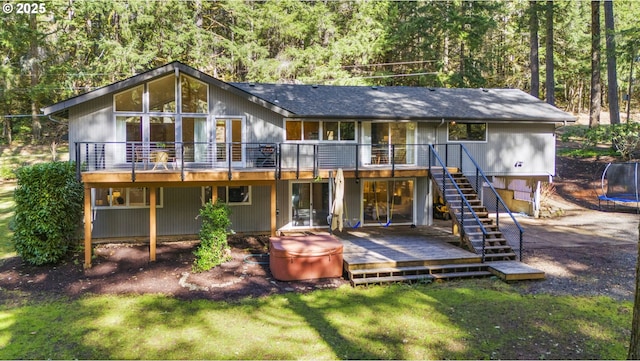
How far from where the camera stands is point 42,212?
403 inches

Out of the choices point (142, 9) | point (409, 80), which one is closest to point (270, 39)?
point (142, 9)

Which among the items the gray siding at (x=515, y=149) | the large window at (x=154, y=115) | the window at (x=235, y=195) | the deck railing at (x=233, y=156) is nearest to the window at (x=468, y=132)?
the gray siding at (x=515, y=149)

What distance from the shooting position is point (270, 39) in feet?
91.4

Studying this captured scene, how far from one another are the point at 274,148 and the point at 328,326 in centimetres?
726

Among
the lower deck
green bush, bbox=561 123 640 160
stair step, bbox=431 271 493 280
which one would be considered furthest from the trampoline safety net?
stair step, bbox=431 271 493 280

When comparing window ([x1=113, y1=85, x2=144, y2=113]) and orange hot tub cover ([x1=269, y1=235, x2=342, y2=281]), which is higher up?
window ([x1=113, y1=85, x2=144, y2=113])

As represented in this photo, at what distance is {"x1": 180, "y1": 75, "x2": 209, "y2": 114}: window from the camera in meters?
12.5

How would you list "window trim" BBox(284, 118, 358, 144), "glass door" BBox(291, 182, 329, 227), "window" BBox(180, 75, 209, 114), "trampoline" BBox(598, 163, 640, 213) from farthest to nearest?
"trampoline" BBox(598, 163, 640, 213), "glass door" BBox(291, 182, 329, 227), "window trim" BBox(284, 118, 358, 144), "window" BBox(180, 75, 209, 114)

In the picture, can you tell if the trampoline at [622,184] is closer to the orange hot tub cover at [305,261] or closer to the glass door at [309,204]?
the glass door at [309,204]

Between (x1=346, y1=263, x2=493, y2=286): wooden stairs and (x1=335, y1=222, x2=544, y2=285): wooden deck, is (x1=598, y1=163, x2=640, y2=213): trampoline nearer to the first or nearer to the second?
(x1=335, y1=222, x2=544, y2=285): wooden deck

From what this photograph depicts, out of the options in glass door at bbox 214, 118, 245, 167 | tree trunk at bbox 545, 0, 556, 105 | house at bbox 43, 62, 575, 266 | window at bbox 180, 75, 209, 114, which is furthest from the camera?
tree trunk at bbox 545, 0, 556, 105

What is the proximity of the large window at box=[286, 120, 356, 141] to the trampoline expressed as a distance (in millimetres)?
12262

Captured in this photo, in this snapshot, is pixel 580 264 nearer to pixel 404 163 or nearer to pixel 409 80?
pixel 404 163

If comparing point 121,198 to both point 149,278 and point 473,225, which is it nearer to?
point 149,278
